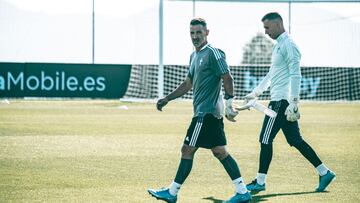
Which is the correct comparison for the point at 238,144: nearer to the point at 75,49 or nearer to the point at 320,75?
the point at 320,75

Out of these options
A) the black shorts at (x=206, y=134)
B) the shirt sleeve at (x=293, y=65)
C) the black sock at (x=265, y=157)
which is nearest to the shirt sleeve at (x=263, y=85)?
the shirt sleeve at (x=293, y=65)

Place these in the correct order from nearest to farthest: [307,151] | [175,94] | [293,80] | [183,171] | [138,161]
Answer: [183,171]
[175,94]
[293,80]
[307,151]
[138,161]

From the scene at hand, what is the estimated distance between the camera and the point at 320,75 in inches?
1375

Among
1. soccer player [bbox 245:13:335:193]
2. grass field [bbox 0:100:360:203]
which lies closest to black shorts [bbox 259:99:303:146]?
soccer player [bbox 245:13:335:193]

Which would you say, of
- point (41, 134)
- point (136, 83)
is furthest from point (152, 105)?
point (41, 134)

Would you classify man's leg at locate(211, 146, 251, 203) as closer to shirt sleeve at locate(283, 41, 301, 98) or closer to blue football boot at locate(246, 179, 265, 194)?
blue football boot at locate(246, 179, 265, 194)

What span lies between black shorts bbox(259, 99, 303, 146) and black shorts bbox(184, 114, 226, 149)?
1.47 meters

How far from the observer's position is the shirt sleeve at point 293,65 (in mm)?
10297

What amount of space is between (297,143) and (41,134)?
8.33m

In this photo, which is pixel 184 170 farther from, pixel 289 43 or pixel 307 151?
pixel 289 43

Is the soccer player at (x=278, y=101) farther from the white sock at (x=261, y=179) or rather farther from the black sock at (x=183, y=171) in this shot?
the black sock at (x=183, y=171)

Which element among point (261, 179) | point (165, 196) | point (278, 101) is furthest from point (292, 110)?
point (165, 196)

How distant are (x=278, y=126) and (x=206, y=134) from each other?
1708 millimetres

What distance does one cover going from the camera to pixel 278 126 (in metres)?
10.7
